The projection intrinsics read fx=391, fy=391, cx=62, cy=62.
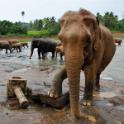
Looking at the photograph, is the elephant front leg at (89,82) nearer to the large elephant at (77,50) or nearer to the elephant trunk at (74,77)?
the large elephant at (77,50)

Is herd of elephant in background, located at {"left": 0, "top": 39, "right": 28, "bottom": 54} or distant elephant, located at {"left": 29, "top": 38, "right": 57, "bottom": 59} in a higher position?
distant elephant, located at {"left": 29, "top": 38, "right": 57, "bottom": 59}

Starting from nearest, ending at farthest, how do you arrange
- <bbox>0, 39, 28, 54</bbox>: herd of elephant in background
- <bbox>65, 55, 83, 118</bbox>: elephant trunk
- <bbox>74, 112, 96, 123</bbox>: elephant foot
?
<bbox>65, 55, 83, 118</bbox>: elephant trunk, <bbox>74, 112, 96, 123</bbox>: elephant foot, <bbox>0, 39, 28, 54</bbox>: herd of elephant in background

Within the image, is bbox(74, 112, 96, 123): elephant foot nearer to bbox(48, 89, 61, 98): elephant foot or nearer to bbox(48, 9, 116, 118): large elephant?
bbox(48, 9, 116, 118): large elephant

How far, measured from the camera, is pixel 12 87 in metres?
8.73

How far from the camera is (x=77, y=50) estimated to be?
646 cm

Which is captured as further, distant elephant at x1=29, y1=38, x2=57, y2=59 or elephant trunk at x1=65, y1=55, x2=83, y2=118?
distant elephant at x1=29, y1=38, x2=57, y2=59

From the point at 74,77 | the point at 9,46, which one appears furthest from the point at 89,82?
the point at 9,46

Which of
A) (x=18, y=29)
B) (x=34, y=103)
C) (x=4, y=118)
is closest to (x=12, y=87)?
(x=34, y=103)

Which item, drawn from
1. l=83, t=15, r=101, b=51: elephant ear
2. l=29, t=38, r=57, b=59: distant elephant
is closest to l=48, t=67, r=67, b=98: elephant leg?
l=83, t=15, r=101, b=51: elephant ear

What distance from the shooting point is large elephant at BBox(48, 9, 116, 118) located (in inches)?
248

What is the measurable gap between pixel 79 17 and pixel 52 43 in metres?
19.3

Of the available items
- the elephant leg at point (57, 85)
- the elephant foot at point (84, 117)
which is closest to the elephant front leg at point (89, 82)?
the elephant leg at point (57, 85)

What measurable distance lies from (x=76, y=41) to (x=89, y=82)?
218cm

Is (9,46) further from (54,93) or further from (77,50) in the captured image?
(77,50)
